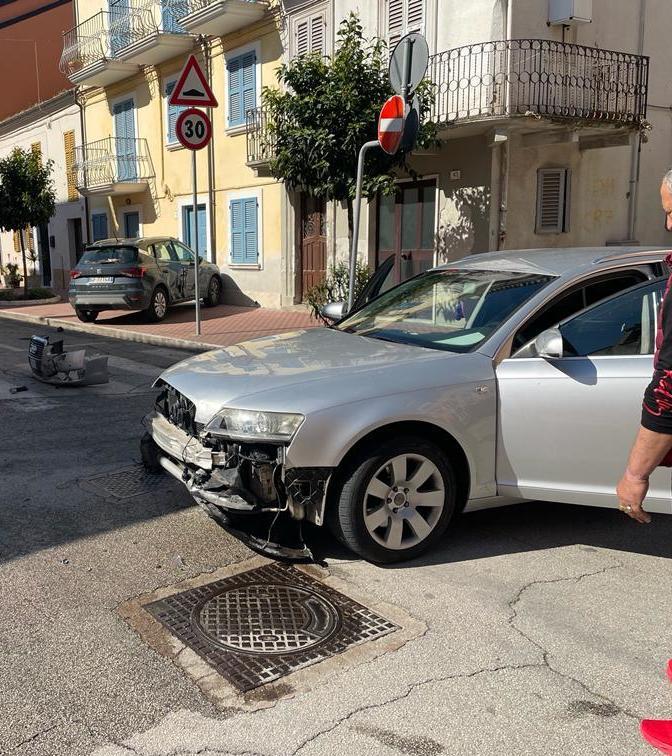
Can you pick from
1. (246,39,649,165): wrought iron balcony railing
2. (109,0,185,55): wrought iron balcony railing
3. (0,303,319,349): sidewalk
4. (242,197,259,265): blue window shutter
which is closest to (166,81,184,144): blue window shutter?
(109,0,185,55): wrought iron balcony railing

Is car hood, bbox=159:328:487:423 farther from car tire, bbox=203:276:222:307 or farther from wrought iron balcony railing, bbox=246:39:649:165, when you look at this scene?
car tire, bbox=203:276:222:307

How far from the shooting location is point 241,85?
709 inches

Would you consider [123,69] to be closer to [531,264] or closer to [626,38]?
[626,38]

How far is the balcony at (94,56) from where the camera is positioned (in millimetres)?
21828

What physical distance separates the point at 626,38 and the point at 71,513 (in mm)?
13166

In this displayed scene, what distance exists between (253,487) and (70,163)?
25337 mm

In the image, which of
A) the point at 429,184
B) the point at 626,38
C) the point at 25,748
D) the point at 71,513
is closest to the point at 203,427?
the point at 71,513

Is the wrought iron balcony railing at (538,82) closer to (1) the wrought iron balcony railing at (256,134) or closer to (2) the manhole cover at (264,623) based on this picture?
(1) the wrought iron balcony railing at (256,134)

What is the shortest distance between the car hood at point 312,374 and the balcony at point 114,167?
1885cm

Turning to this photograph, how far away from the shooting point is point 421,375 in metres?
3.90

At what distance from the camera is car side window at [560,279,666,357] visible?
4.05 metres

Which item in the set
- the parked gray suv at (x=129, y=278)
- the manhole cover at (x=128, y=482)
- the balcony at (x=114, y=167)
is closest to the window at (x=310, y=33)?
the parked gray suv at (x=129, y=278)

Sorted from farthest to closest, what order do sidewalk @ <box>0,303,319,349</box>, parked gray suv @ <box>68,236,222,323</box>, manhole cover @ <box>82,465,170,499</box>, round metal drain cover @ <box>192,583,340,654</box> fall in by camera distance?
1. parked gray suv @ <box>68,236,222,323</box>
2. sidewalk @ <box>0,303,319,349</box>
3. manhole cover @ <box>82,465,170,499</box>
4. round metal drain cover @ <box>192,583,340,654</box>

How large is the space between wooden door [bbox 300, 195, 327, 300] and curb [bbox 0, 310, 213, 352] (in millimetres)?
4772
